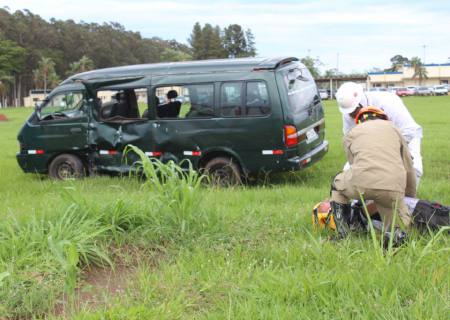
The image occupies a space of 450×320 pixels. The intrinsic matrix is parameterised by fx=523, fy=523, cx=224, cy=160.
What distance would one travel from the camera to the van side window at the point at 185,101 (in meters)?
8.37

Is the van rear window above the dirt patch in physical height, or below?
above

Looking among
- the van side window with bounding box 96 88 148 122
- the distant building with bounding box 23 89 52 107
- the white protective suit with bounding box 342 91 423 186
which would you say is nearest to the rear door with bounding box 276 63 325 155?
the white protective suit with bounding box 342 91 423 186

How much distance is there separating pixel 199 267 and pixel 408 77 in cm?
9806

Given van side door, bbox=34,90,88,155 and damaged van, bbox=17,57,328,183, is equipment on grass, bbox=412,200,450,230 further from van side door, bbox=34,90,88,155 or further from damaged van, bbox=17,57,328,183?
van side door, bbox=34,90,88,155

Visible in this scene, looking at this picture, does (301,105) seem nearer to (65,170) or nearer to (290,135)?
(290,135)

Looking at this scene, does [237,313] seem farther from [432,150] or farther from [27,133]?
[432,150]

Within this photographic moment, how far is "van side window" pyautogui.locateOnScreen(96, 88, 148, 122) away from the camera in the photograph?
8984 millimetres

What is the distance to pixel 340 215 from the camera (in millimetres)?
4281

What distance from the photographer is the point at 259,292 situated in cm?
323

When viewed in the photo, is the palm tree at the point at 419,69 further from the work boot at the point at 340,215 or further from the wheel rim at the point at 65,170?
the work boot at the point at 340,215

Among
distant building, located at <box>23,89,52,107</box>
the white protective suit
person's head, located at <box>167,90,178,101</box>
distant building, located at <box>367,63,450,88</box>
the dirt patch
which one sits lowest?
the dirt patch

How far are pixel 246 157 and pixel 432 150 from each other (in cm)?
570

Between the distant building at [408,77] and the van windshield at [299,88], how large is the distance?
86.9 metres

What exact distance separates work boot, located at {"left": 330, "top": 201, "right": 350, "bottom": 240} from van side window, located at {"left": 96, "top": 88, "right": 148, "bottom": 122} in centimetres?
522
